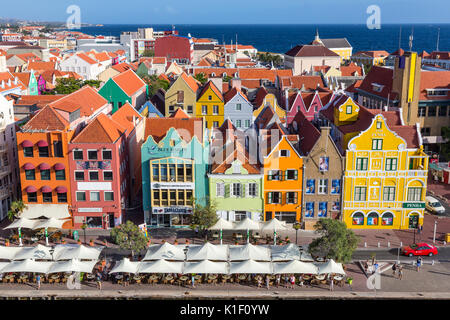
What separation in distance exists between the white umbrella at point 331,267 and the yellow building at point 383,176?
51.0 ft

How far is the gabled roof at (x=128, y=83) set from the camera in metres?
99.7

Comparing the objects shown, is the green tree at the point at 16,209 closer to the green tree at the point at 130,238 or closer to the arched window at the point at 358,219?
the green tree at the point at 130,238

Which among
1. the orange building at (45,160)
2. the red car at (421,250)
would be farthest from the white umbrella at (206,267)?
the red car at (421,250)

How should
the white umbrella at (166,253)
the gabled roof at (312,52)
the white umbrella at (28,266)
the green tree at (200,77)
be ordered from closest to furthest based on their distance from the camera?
the white umbrella at (28,266), the white umbrella at (166,253), the green tree at (200,77), the gabled roof at (312,52)

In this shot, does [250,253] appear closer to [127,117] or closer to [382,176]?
[382,176]

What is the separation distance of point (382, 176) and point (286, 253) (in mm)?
19307

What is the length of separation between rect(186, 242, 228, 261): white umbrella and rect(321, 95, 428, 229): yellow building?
19.9 meters

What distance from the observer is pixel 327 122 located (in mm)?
78562

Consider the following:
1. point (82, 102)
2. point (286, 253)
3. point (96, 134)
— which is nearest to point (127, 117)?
point (82, 102)

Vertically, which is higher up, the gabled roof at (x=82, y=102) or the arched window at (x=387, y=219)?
the gabled roof at (x=82, y=102)

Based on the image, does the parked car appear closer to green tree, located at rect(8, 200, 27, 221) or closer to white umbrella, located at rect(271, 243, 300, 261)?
white umbrella, located at rect(271, 243, 300, 261)

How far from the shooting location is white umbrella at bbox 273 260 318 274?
51.9 meters
